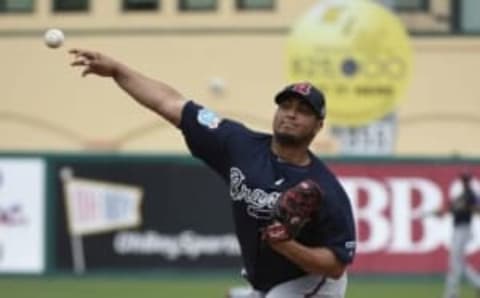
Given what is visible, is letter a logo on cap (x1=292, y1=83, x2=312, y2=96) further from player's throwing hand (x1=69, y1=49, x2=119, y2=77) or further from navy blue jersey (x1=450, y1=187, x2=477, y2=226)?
navy blue jersey (x1=450, y1=187, x2=477, y2=226)

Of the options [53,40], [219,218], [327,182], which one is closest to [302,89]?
[327,182]

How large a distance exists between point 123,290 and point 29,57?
36.5 feet

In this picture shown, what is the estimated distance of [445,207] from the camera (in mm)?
23297

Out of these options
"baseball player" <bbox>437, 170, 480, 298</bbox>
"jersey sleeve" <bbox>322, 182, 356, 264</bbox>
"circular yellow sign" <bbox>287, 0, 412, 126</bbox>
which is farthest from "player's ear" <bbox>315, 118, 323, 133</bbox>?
"baseball player" <bbox>437, 170, 480, 298</bbox>

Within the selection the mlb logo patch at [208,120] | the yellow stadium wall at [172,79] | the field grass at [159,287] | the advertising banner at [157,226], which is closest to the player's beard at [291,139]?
the mlb logo patch at [208,120]

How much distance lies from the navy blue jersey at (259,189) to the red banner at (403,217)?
15.6 m

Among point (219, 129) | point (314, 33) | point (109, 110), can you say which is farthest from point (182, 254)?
point (219, 129)

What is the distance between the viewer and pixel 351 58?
770 inches

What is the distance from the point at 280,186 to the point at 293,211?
417 millimetres

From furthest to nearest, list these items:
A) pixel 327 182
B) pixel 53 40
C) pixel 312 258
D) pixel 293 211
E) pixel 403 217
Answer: pixel 403 217, pixel 53 40, pixel 327 182, pixel 312 258, pixel 293 211

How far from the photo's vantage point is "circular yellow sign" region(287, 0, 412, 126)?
1902 cm

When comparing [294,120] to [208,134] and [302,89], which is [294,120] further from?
[208,134]

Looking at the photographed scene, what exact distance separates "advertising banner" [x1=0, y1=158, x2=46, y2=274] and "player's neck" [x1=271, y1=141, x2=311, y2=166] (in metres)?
16.3

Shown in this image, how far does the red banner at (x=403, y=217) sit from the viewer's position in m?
23.4
